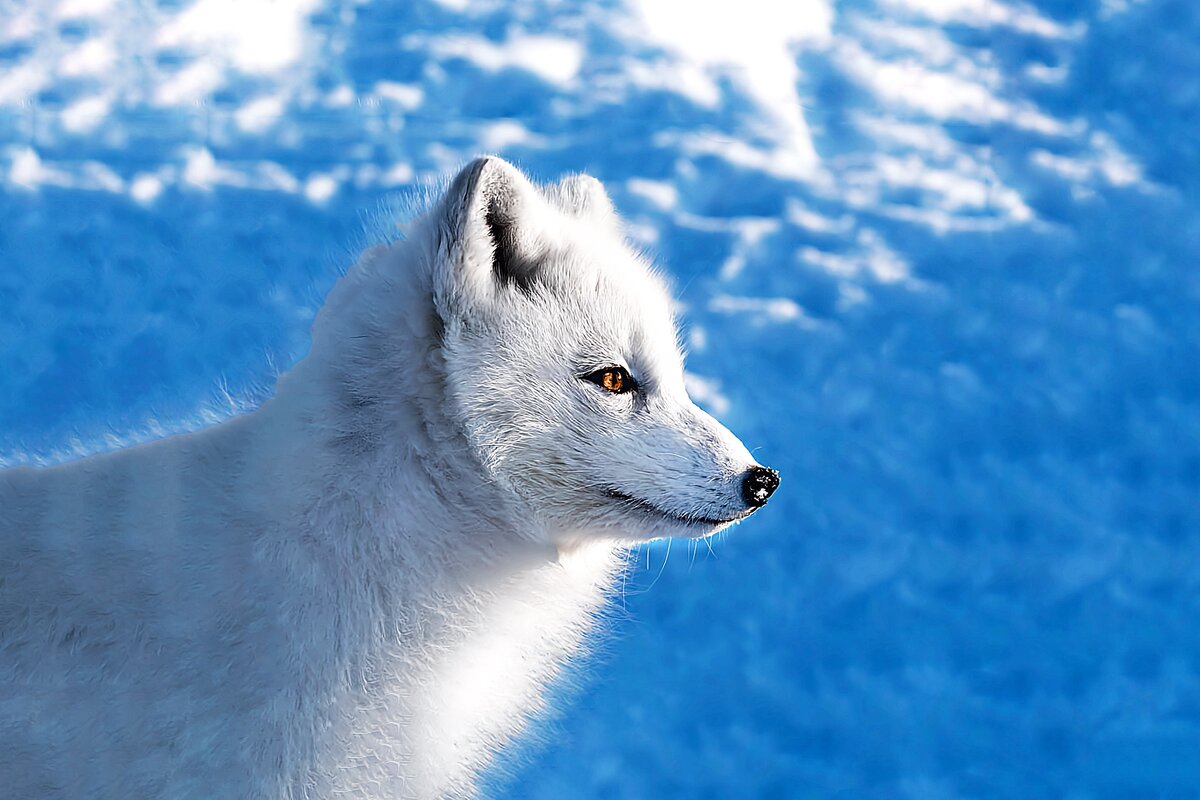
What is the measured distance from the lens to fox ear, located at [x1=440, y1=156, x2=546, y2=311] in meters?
2.17

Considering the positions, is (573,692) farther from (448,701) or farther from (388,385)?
(388,385)

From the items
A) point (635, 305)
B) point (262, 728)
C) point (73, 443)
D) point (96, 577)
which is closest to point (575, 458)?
point (635, 305)

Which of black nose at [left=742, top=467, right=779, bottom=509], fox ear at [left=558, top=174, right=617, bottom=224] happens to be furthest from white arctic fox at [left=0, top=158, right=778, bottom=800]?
fox ear at [left=558, top=174, right=617, bottom=224]

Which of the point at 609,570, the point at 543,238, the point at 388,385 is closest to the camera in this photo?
the point at 388,385

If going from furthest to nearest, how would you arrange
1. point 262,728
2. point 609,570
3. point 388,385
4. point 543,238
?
point 609,570 → point 543,238 → point 388,385 → point 262,728

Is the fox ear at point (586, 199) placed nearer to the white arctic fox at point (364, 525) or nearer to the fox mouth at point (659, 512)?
the white arctic fox at point (364, 525)

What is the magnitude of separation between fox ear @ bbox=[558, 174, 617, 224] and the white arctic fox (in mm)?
348

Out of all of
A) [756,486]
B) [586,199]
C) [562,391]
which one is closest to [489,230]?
[562,391]

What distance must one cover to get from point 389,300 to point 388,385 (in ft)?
0.56

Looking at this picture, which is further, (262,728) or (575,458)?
(575,458)

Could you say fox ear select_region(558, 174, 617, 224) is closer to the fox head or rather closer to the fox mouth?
the fox head

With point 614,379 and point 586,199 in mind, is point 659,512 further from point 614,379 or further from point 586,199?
point 586,199

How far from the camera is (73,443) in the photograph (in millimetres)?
2734

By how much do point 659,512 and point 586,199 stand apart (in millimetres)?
867
